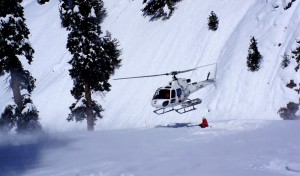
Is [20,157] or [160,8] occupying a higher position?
[160,8]

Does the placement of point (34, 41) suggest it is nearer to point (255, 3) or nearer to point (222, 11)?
point (222, 11)

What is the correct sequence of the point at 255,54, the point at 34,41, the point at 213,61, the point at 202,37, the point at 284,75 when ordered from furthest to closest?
the point at 34,41
the point at 202,37
the point at 213,61
the point at 255,54
the point at 284,75

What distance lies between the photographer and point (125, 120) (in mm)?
34000

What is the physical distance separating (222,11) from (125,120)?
47.4 feet

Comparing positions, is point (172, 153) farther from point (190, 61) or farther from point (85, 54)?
point (190, 61)

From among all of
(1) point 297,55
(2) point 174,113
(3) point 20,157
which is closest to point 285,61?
(1) point 297,55

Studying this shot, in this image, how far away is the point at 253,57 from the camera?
28703 millimetres

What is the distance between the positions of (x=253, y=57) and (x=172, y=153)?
52.5 ft

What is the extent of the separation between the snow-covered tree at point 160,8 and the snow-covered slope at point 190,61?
0.87 m

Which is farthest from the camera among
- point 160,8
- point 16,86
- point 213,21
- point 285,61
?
point 160,8

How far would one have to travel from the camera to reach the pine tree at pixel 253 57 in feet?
94.2

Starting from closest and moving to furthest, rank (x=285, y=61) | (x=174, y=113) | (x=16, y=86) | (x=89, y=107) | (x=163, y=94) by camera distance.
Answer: (x=16, y=86), (x=163, y=94), (x=285, y=61), (x=89, y=107), (x=174, y=113)

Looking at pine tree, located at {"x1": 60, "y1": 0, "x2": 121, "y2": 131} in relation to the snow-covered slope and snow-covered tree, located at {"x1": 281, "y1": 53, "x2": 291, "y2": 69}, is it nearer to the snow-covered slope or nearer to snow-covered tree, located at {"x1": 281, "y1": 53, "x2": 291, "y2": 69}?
the snow-covered slope

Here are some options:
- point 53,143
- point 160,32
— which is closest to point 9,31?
point 53,143
